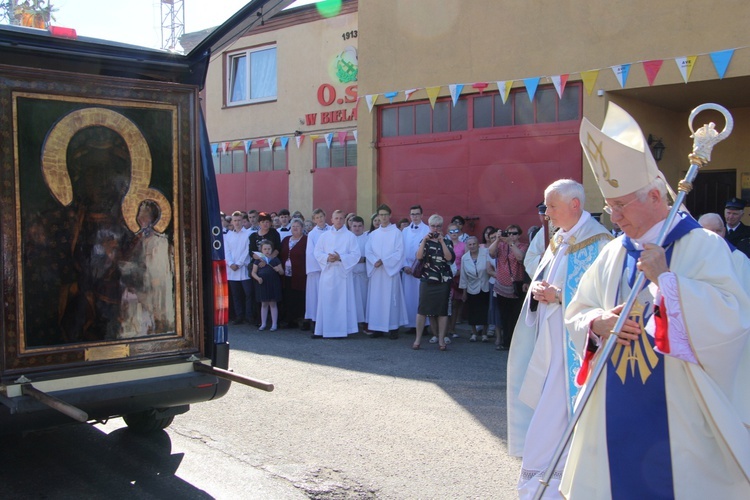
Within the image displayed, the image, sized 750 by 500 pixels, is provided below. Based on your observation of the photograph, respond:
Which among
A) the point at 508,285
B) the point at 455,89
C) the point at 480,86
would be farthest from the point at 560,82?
the point at 508,285

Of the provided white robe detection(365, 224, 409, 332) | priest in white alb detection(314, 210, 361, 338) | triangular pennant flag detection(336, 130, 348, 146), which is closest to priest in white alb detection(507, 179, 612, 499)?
white robe detection(365, 224, 409, 332)

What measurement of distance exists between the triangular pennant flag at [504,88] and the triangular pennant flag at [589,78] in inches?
50.1

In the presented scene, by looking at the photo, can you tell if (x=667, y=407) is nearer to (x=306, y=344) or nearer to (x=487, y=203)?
(x=306, y=344)

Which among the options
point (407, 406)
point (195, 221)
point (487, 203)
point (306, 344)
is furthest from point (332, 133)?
point (195, 221)

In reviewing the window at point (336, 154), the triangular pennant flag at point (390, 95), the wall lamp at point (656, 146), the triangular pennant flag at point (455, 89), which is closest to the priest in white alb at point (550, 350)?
the wall lamp at point (656, 146)

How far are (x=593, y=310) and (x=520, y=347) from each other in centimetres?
151

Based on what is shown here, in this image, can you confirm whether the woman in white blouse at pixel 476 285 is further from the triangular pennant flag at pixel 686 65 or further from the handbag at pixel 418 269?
the triangular pennant flag at pixel 686 65

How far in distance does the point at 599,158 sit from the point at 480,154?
9.71m

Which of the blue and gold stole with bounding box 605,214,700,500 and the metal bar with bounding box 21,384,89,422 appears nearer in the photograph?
the blue and gold stole with bounding box 605,214,700,500

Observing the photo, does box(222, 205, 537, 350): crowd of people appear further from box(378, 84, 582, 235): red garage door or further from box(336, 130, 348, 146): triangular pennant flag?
box(336, 130, 348, 146): triangular pennant flag

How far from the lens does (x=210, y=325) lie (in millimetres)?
5289

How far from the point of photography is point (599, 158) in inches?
129

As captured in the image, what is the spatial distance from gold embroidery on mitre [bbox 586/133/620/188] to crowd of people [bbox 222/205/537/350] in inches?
246

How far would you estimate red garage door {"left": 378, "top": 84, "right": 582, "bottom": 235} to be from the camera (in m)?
12.0
